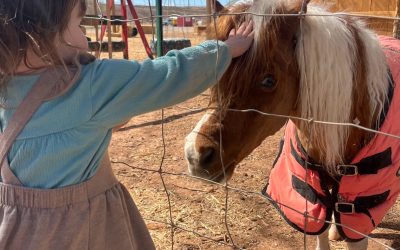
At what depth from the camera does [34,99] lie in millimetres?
934

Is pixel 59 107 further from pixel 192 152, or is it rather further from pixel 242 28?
pixel 242 28

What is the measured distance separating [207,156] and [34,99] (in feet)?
1.98

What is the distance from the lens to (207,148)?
1373mm

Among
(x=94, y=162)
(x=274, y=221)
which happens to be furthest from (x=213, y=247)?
(x=94, y=162)

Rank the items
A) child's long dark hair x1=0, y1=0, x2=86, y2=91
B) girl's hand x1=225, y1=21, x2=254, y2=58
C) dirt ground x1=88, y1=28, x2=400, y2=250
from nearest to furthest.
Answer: child's long dark hair x1=0, y1=0, x2=86, y2=91 < girl's hand x1=225, y1=21, x2=254, y2=58 < dirt ground x1=88, y1=28, x2=400, y2=250

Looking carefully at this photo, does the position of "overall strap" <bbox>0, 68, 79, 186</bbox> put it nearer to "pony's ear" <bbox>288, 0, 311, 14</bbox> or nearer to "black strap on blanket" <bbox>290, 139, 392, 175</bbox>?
"pony's ear" <bbox>288, 0, 311, 14</bbox>

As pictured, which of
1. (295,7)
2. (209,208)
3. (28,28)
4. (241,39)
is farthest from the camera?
(209,208)

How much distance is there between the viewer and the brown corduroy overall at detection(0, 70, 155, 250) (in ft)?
3.08

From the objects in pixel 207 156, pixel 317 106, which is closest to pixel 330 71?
pixel 317 106

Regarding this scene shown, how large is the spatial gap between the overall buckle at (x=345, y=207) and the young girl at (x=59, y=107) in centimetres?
88

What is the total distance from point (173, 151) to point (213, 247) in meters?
1.36

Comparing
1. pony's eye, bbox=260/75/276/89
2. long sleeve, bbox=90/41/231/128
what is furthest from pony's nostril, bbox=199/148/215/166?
long sleeve, bbox=90/41/231/128

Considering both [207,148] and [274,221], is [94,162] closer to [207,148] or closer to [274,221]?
[207,148]

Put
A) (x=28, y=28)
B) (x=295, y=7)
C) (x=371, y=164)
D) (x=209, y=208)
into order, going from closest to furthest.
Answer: (x=28, y=28), (x=295, y=7), (x=371, y=164), (x=209, y=208)
